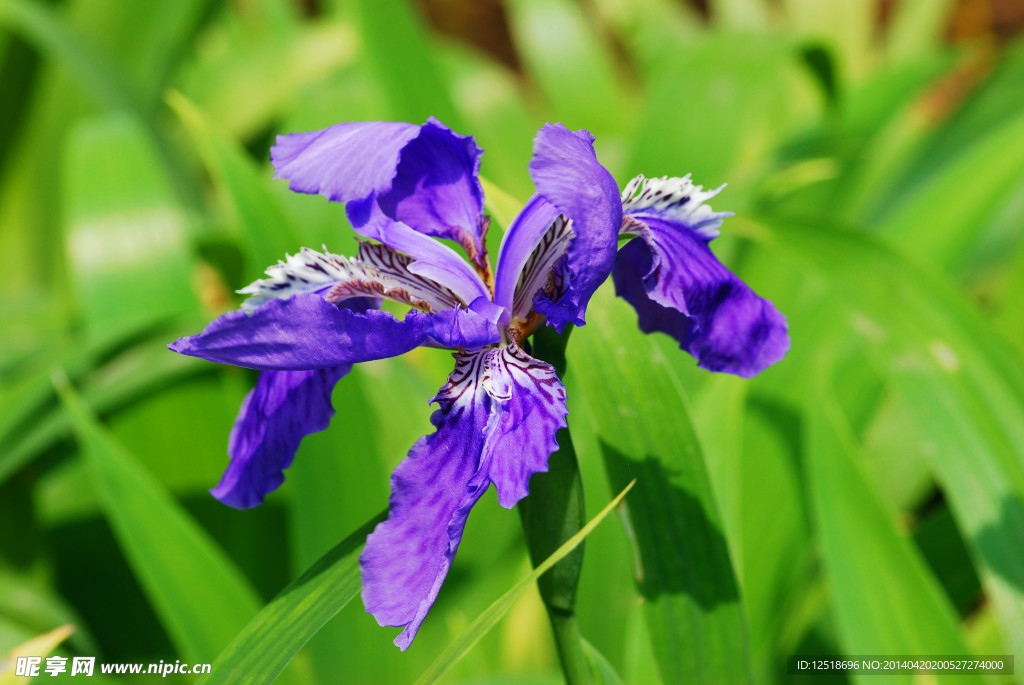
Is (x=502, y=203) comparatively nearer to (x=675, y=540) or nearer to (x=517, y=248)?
(x=517, y=248)

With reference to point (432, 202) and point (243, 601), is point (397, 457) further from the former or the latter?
point (432, 202)

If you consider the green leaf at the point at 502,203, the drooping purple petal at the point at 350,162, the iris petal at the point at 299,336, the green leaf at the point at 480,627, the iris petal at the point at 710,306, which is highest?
the drooping purple petal at the point at 350,162

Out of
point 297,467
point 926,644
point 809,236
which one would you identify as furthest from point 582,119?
point 926,644

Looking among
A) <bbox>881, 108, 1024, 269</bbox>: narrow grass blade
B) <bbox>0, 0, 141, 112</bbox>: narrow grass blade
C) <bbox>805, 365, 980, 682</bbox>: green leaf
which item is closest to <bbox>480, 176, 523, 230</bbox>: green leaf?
<bbox>805, 365, 980, 682</bbox>: green leaf

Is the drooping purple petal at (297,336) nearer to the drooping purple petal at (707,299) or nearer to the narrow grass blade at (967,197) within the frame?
the drooping purple petal at (707,299)

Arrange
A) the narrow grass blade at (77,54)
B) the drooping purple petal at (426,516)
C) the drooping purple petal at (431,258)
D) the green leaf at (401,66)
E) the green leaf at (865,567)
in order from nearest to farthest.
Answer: the drooping purple petal at (426,516)
the drooping purple petal at (431,258)
the green leaf at (865,567)
the green leaf at (401,66)
the narrow grass blade at (77,54)

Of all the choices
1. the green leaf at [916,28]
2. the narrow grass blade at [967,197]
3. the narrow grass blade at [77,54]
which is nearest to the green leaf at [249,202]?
the narrow grass blade at [77,54]

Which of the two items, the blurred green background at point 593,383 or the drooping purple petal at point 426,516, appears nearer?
the drooping purple petal at point 426,516

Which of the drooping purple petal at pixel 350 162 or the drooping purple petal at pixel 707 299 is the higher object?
the drooping purple petal at pixel 350 162
